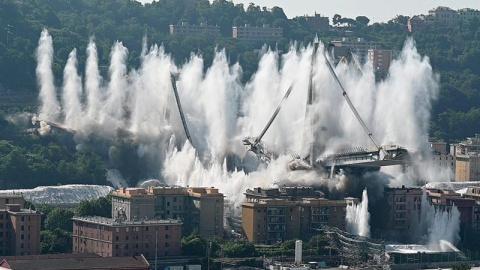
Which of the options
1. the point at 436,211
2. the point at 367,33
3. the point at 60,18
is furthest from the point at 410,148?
the point at 367,33

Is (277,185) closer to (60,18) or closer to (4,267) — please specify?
(4,267)

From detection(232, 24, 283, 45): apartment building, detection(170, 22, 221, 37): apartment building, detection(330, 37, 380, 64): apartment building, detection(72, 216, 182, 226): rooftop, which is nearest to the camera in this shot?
detection(72, 216, 182, 226): rooftop

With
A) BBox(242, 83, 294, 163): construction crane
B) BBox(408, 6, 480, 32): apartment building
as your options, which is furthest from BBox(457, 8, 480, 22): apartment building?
BBox(242, 83, 294, 163): construction crane

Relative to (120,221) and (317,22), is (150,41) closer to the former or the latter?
(317,22)

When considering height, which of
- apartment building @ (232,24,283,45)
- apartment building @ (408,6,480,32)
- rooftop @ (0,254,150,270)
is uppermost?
apartment building @ (408,6,480,32)

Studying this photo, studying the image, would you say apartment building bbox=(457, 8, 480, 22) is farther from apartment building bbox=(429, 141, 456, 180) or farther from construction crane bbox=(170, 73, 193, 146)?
construction crane bbox=(170, 73, 193, 146)

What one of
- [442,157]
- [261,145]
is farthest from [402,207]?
[442,157]
